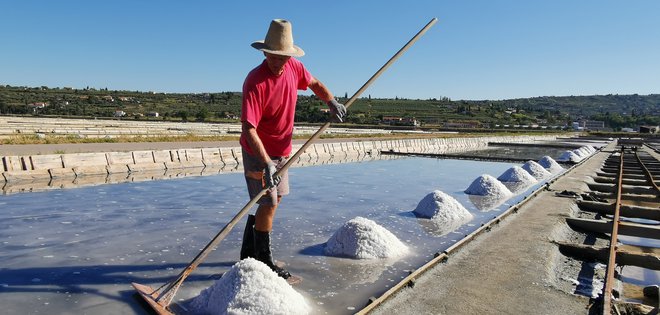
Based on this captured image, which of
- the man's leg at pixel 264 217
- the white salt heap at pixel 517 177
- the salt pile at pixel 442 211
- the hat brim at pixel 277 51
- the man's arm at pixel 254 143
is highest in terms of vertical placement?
the hat brim at pixel 277 51

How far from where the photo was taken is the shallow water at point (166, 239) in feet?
10.6

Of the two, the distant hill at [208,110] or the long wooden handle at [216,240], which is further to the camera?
the distant hill at [208,110]

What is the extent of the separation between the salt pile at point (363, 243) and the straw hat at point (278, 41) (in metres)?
1.79

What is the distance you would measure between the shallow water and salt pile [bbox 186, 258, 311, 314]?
0.21 meters

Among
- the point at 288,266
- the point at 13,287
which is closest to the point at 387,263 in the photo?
the point at 288,266

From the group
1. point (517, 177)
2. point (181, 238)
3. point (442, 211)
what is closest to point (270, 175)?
point (181, 238)

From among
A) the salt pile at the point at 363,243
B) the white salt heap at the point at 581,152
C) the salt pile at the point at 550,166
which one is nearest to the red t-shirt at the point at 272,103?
the salt pile at the point at 363,243

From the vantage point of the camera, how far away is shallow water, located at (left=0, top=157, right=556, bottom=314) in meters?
3.23

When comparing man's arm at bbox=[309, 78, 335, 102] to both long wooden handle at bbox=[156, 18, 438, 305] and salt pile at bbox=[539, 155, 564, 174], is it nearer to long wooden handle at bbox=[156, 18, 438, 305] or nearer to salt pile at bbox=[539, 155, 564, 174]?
long wooden handle at bbox=[156, 18, 438, 305]

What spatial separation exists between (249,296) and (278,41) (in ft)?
4.88

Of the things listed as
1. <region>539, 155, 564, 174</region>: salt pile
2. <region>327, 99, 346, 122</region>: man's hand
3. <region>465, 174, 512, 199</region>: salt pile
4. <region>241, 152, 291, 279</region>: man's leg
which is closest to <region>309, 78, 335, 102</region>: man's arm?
<region>327, 99, 346, 122</region>: man's hand

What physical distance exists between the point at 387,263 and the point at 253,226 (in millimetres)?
1122

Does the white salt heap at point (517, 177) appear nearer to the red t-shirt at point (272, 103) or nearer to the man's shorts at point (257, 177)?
the red t-shirt at point (272, 103)

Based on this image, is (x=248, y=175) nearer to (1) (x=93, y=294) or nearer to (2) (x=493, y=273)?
(1) (x=93, y=294)
